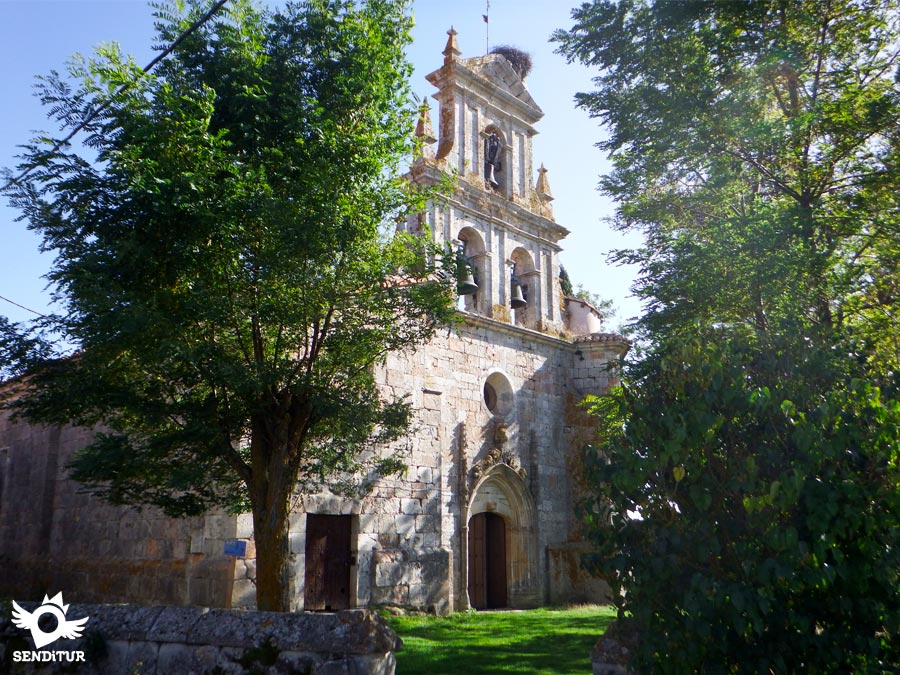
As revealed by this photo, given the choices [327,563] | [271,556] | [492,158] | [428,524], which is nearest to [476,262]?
[492,158]

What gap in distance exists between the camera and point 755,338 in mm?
5824

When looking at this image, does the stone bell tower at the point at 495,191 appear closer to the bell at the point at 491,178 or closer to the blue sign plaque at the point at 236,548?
the bell at the point at 491,178

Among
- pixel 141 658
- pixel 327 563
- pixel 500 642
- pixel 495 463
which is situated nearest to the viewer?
pixel 141 658

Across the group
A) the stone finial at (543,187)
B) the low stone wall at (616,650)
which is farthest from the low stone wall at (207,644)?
the stone finial at (543,187)

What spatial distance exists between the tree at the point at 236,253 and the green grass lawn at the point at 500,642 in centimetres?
238

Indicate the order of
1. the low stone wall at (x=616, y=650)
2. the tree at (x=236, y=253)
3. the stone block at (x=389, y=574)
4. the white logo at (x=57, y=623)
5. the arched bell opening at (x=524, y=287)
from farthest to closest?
the arched bell opening at (x=524, y=287) < the stone block at (x=389, y=574) < the tree at (x=236, y=253) < the white logo at (x=57, y=623) < the low stone wall at (x=616, y=650)

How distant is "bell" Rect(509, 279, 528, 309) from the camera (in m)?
17.3

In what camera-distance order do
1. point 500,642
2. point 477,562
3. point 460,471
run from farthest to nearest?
point 477,562, point 460,471, point 500,642

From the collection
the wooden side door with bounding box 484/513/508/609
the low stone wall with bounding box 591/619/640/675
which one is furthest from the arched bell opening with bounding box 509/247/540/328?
the low stone wall with bounding box 591/619/640/675

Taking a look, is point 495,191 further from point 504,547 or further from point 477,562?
point 477,562

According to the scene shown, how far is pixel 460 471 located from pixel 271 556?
8053 millimetres

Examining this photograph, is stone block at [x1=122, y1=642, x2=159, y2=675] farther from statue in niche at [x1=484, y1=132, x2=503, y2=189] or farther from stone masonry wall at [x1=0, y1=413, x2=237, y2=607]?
statue in niche at [x1=484, y1=132, x2=503, y2=189]

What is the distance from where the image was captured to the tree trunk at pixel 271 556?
7418 mm

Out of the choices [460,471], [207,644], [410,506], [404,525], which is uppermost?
[460,471]
